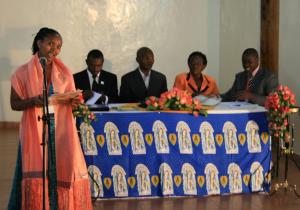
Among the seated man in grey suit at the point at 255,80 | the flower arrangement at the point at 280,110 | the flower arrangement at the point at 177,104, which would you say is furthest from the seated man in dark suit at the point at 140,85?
the flower arrangement at the point at 280,110

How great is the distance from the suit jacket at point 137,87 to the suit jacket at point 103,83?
0.12 m

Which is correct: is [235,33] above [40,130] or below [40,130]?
above

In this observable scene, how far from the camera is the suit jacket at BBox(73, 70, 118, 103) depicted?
6.59 meters

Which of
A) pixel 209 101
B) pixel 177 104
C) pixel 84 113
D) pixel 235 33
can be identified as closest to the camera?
pixel 84 113

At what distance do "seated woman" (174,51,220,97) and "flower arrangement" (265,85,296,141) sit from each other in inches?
53.3

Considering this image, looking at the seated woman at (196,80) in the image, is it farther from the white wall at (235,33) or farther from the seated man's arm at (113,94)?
the white wall at (235,33)

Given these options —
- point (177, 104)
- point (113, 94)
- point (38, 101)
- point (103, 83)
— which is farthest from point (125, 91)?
point (38, 101)

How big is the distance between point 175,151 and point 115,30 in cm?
530

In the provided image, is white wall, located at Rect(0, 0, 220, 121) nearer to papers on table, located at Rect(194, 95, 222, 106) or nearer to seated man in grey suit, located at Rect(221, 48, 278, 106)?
seated man in grey suit, located at Rect(221, 48, 278, 106)

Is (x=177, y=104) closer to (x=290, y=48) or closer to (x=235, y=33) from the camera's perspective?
(x=290, y=48)

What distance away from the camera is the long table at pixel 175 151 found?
5.49 metres

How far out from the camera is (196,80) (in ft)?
22.4

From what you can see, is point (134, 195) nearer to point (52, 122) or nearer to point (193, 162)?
point (193, 162)

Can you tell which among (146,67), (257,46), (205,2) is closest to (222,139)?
(146,67)
